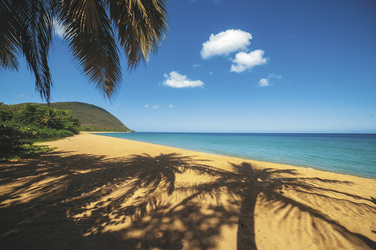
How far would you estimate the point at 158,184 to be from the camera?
4586 millimetres

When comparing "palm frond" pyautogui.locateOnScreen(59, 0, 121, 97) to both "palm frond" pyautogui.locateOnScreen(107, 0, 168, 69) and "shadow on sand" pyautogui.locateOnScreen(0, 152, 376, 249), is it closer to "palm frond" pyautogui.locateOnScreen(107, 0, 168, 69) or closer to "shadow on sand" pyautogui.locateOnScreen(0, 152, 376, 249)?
"palm frond" pyautogui.locateOnScreen(107, 0, 168, 69)

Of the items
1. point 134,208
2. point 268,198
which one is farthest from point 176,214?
point 268,198

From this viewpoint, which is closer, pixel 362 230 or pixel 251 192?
pixel 362 230

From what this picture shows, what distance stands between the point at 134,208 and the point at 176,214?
982mm

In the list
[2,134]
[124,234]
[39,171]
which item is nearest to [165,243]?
[124,234]

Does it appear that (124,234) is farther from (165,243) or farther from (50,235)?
(50,235)

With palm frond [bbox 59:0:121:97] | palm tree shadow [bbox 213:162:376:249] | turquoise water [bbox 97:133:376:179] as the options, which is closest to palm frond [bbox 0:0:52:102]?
palm frond [bbox 59:0:121:97]

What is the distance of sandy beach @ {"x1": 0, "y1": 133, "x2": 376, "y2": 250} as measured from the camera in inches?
86.6

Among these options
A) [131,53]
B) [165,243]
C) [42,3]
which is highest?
[42,3]

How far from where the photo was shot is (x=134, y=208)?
10.1 ft

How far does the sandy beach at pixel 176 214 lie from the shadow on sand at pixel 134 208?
2 cm

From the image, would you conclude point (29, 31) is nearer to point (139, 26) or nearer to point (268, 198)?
point (139, 26)

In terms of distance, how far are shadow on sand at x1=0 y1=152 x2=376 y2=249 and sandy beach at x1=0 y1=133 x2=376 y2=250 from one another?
2cm

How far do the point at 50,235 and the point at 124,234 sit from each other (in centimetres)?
113
